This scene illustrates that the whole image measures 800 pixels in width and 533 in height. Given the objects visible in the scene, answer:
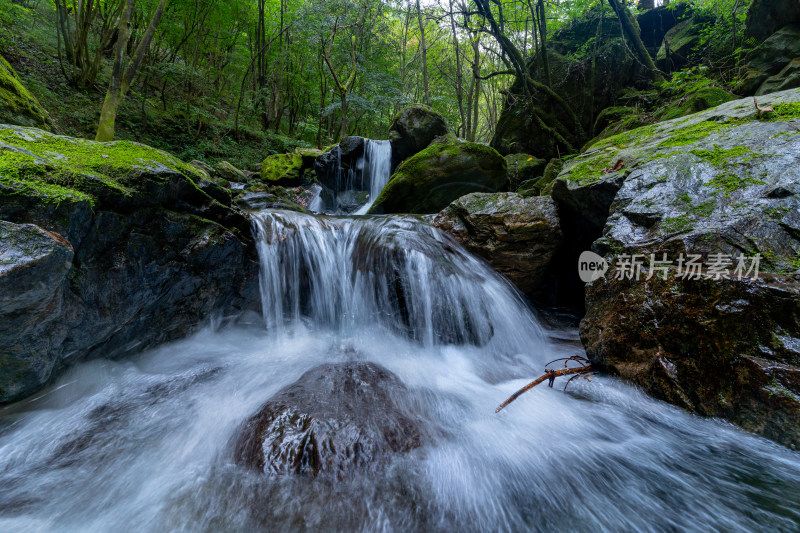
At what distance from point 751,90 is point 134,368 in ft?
32.9

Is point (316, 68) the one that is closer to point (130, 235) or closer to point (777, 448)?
point (130, 235)

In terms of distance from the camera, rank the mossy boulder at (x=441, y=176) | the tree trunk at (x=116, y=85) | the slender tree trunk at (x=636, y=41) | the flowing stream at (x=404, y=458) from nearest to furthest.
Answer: the flowing stream at (x=404, y=458) → the tree trunk at (x=116, y=85) → the mossy boulder at (x=441, y=176) → the slender tree trunk at (x=636, y=41)

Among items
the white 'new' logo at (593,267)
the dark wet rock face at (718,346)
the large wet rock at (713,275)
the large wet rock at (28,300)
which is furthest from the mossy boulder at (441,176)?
the large wet rock at (28,300)

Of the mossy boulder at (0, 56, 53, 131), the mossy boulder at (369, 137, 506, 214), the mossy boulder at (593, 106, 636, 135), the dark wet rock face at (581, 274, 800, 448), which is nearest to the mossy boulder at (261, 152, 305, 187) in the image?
the mossy boulder at (369, 137, 506, 214)

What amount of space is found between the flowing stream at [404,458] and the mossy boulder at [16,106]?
3.59 m

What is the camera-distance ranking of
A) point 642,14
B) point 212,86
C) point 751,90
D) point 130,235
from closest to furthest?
1. point 130,235
2. point 751,90
3. point 642,14
4. point 212,86

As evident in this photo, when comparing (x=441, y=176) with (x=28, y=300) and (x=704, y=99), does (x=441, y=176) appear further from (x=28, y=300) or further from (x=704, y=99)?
(x=28, y=300)

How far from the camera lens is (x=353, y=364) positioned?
294 centimetres

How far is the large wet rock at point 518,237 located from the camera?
4523mm

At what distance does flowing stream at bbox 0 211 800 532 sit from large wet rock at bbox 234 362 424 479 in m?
0.08

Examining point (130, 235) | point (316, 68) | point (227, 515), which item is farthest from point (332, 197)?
point (316, 68)

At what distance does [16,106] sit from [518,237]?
22.3ft

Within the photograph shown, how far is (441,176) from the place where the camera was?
707 cm
